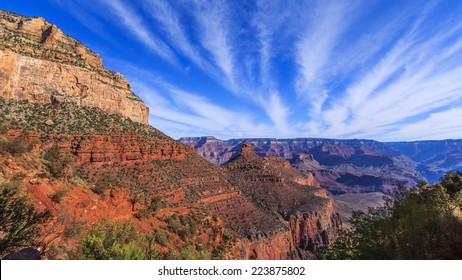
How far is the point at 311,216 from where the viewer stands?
8462cm

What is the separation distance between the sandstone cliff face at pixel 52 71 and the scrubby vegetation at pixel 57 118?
2.47 meters

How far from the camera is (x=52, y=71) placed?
52469 millimetres

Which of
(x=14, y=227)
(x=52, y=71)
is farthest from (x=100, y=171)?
(x=14, y=227)

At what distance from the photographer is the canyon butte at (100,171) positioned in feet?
72.3

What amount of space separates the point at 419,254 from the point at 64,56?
2755 inches

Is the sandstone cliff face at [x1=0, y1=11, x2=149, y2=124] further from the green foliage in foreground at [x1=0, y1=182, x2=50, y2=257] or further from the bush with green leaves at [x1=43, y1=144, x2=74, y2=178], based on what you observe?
the green foliage in foreground at [x1=0, y1=182, x2=50, y2=257]

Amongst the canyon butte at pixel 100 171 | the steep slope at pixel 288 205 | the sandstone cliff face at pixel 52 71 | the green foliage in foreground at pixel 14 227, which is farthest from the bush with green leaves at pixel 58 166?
the steep slope at pixel 288 205

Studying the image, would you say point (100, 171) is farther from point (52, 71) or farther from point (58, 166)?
point (52, 71)

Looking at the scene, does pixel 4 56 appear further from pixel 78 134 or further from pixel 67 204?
pixel 67 204

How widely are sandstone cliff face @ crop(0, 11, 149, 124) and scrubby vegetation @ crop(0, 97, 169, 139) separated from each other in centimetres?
247

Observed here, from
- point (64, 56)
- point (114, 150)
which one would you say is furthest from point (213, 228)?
point (64, 56)

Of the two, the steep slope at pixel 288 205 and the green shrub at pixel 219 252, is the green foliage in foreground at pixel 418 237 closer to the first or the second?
the green shrub at pixel 219 252

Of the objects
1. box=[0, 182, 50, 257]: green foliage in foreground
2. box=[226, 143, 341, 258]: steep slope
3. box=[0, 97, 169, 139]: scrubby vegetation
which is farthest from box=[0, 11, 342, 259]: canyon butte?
box=[0, 182, 50, 257]: green foliage in foreground

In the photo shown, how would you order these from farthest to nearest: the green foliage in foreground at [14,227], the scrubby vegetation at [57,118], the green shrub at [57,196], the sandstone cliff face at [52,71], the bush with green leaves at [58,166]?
the sandstone cliff face at [52,71] < the scrubby vegetation at [57,118] < the bush with green leaves at [58,166] < the green shrub at [57,196] < the green foliage in foreground at [14,227]
